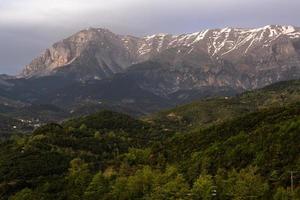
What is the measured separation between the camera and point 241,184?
193m

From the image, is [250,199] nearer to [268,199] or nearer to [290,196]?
[268,199]

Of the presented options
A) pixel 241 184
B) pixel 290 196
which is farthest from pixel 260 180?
pixel 290 196

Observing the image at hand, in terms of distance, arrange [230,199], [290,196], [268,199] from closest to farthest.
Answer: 1. [290,196]
2. [268,199]
3. [230,199]

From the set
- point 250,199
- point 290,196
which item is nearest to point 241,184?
point 250,199

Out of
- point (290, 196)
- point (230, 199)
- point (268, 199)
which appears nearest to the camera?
point (290, 196)

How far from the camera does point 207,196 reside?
19825 centimetres

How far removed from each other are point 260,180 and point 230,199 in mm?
11452

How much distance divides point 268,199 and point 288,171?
2049cm

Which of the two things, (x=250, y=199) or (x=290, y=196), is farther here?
(x=250, y=199)

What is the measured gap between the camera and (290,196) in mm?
169375

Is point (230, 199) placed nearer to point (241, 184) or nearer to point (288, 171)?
point (241, 184)

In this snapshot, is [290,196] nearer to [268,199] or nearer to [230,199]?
[268,199]

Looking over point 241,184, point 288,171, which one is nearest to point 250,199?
point 241,184

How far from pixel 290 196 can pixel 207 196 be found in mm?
35348
